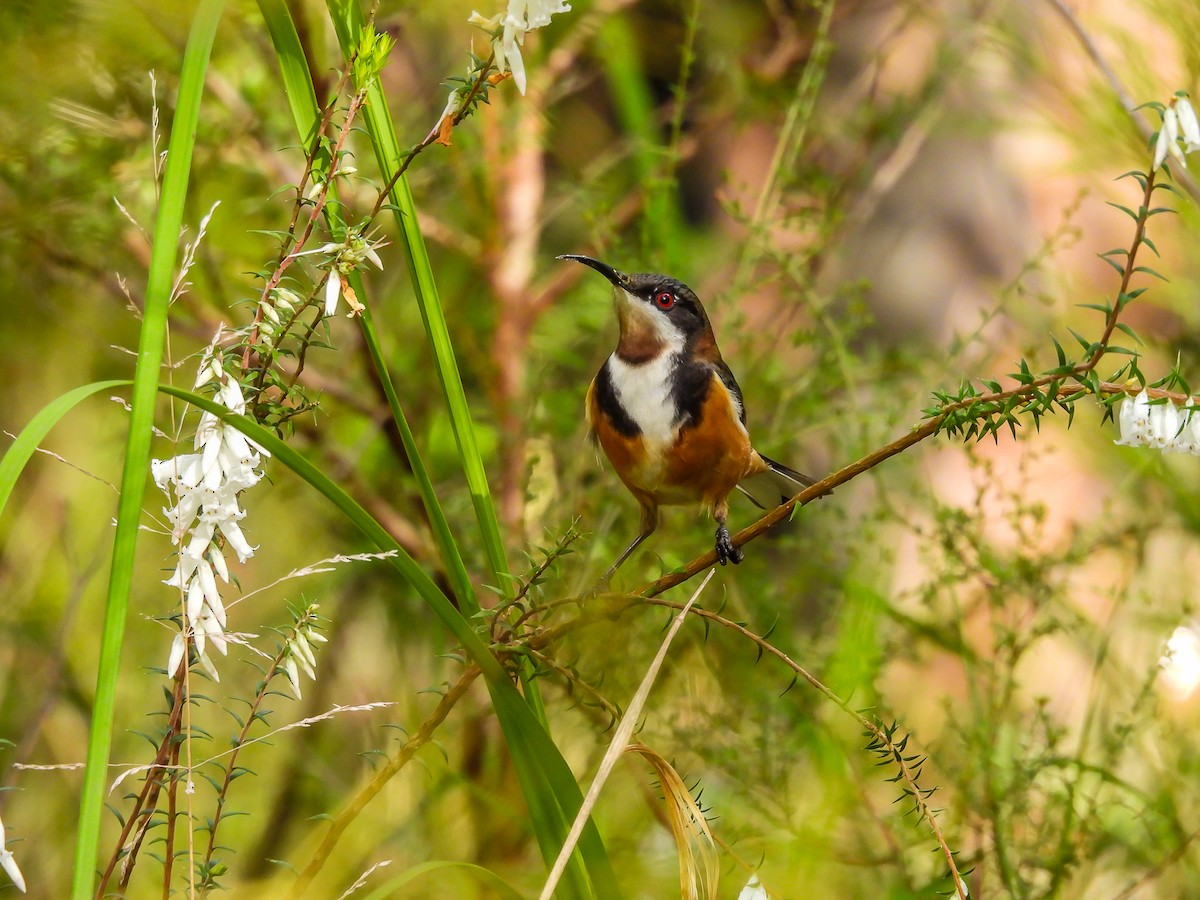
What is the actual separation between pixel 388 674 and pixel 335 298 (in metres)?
2.49

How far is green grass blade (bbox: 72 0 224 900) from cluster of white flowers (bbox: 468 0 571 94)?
0.86ft

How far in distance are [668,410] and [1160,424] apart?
1123 millimetres

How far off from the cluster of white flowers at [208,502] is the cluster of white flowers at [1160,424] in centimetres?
78

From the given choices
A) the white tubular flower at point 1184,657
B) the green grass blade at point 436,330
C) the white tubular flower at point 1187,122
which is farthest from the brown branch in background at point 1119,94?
the green grass blade at point 436,330

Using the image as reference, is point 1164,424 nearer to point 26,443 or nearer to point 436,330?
point 436,330

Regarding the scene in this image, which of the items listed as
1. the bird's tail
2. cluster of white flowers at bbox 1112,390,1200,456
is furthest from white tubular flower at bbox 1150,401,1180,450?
the bird's tail

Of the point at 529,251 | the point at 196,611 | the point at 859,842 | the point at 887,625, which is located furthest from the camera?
the point at 529,251

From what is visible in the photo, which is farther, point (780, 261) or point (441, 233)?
point (441, 233)

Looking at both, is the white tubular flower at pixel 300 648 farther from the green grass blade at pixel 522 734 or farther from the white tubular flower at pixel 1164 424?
the white tubular flower at pixel 1164 424

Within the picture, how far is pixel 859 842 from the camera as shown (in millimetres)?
2160

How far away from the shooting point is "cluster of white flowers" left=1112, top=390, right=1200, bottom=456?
3.32ft

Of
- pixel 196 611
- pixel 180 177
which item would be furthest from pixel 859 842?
pixel 180 177

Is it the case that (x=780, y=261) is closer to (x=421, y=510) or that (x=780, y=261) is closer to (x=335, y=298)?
(x=421, y=510)

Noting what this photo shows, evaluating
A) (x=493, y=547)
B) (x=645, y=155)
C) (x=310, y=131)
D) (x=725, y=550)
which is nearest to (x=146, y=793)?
(x=493, y=547)
